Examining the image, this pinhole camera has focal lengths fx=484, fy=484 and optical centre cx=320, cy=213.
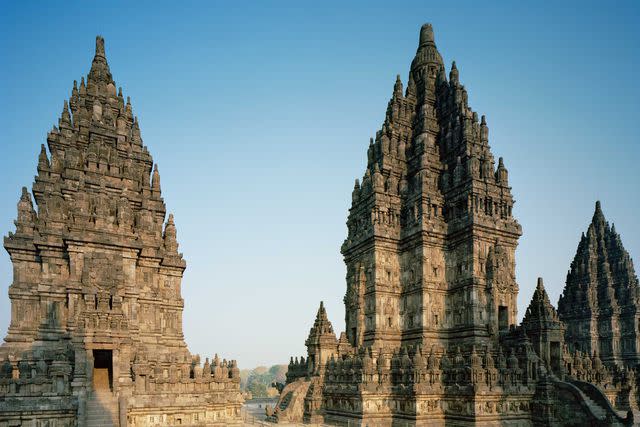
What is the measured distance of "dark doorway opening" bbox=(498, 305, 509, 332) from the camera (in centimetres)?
3362

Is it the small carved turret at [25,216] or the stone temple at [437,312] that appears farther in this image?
the small carved turret at [25,216]

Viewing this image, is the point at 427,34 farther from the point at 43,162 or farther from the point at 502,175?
the point at 43,162

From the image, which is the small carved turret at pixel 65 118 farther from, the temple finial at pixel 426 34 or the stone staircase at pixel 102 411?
the temple finial at pixel 426 34

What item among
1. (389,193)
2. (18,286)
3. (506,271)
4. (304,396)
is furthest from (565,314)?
(18,286)

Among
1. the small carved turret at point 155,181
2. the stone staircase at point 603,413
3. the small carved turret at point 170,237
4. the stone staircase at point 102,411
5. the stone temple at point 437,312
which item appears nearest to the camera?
the stone staircase at point 102,411

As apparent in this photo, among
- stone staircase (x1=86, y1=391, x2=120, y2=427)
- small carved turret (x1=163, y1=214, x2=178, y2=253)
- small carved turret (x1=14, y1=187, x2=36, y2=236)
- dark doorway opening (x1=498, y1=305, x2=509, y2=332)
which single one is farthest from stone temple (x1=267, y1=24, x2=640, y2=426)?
small carved turret (x1=14, y1=187, x2=36, y2=236)

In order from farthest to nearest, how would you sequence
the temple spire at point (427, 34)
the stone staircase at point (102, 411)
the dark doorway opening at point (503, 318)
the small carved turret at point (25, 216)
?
the temple spire at point (427, 34)
the dark doorway opening at point (503, 318)
the small carved turret at point (25, 216)
the stone staircase at point (102, 411)

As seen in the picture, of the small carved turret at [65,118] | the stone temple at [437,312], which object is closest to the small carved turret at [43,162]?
the small carved turret at [65,118]

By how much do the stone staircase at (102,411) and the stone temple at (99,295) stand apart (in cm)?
5

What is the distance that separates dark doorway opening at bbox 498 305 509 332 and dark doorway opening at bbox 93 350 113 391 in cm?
2500

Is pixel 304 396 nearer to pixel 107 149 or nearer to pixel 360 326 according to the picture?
pixel 360 326

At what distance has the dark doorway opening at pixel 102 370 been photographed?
25672 millimetres

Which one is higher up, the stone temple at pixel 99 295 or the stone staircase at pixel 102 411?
the stone temple at pixel 99 295

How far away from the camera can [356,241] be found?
38656mm
